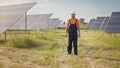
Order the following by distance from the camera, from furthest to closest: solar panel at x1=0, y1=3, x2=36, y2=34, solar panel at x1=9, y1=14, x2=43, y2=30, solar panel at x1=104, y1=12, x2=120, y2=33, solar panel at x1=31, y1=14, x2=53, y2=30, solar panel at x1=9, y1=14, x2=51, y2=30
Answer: solar panel at x1=31, y1=14, x2=53, y2=30 → solar panel at x1=9, y1=14, x2=51, y2=30 → solar panel at x1=9, y1=14, x2=43, y2=30 → solar panel at x1=104, y1=12, x2=120, y2=33 → solar panel at x1=0, y1=3, x2=36, y2=34

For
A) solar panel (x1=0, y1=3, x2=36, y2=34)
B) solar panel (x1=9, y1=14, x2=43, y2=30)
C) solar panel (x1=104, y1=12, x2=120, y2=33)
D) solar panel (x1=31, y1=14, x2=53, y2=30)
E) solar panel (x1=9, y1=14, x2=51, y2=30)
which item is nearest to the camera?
solar panel (x1=0, y1=3, x2=36, y2=34)

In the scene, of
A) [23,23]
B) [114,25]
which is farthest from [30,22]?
[114,25]

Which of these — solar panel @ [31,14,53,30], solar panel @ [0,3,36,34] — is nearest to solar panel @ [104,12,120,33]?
solar panel @ [0,3,36,34]

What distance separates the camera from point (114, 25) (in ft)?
75.5

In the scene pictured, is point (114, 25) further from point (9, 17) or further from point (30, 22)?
point (30, 22)

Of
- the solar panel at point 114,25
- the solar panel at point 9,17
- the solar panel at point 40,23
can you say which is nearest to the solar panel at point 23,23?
the solar panel at point 40,23

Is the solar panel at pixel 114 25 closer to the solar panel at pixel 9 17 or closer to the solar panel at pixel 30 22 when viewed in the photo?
the solar panel at pixel 9 17

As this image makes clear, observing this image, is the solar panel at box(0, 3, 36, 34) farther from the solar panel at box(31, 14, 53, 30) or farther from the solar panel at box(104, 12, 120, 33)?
the solar panel at box(31, 14, 53, 30)

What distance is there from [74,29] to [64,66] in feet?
11.3

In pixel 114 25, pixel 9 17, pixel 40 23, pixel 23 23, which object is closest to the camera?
pixel 9 17

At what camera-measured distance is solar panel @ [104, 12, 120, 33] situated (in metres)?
22.2

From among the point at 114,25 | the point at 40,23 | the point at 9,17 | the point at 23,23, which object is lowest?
the point at 40,23

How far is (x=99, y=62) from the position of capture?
9156 mm

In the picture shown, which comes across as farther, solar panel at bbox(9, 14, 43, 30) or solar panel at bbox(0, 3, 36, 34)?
solar panel at bbox(9, 14, 43, 30)
